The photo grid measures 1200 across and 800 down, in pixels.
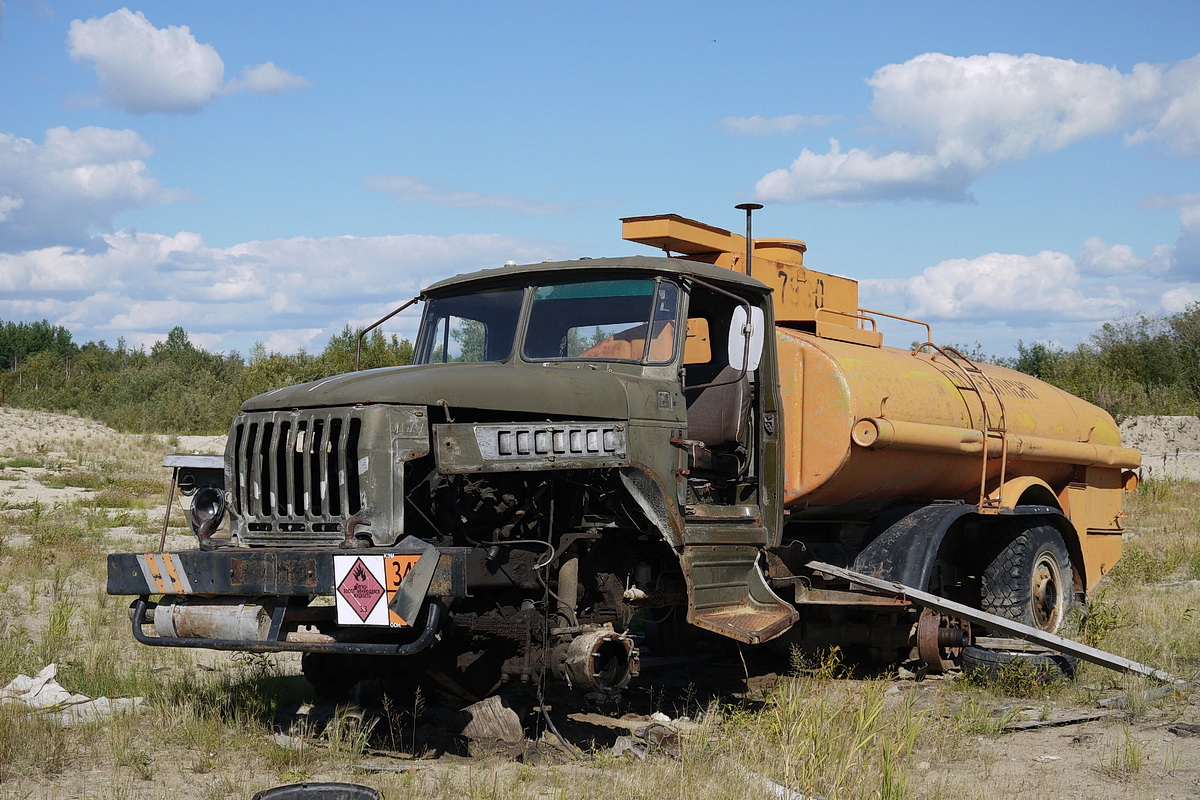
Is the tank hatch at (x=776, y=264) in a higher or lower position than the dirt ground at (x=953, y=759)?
higher

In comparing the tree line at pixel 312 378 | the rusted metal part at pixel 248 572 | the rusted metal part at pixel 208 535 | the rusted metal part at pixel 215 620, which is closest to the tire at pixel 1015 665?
Result: the rusted metal part at pixel 248 572

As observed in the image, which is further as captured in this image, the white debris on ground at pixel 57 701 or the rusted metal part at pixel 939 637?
the rusted metal part at pixel 939 637

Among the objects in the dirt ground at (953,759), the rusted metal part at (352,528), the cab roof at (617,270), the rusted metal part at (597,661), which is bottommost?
the dirt ground at (953,759)

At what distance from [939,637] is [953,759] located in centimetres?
228

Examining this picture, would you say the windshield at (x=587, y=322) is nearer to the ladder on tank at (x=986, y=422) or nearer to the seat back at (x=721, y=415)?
the seat back at (x=721, y=415)

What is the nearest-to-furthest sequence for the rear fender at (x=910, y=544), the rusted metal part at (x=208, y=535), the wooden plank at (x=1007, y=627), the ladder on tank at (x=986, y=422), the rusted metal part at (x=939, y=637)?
the rusted metal part at (x=208, y=535) → the wooden plank at (x=1007, y=627) → the rear fender at (x=910, y=544) → the rusted metal part at (x=939, y=637) → the ladder on tank at (x=986, y=422)

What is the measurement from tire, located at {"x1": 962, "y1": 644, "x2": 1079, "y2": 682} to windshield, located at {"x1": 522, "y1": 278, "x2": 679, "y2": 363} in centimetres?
364

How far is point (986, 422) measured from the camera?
372 inches

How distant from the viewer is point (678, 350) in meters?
7.05

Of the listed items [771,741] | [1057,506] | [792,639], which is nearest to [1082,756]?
[771,741]

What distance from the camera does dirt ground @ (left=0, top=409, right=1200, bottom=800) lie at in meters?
5.41

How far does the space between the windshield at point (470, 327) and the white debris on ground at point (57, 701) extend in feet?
9.14

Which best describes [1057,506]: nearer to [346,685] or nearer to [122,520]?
[346,685]

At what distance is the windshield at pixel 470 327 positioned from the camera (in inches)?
287
